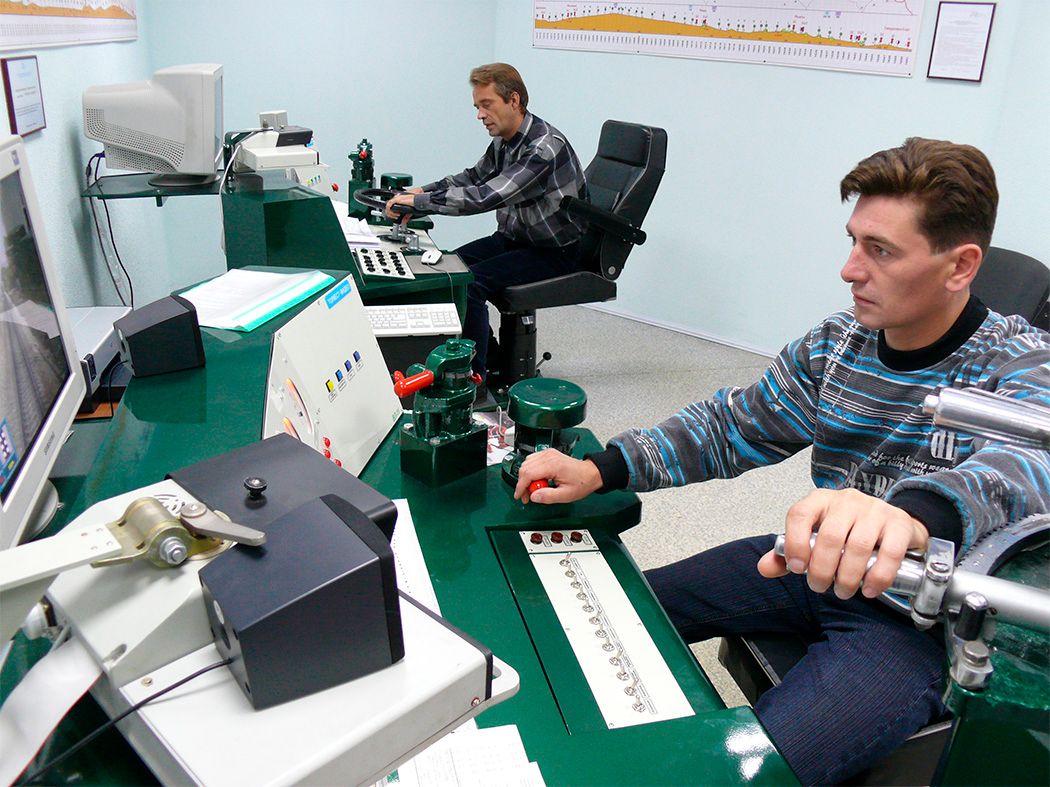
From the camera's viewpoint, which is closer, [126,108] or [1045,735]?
[1045,735]

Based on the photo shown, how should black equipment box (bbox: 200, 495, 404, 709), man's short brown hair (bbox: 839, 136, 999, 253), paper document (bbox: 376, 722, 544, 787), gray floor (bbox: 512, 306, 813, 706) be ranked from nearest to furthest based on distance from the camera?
black equipment box (bbox: 200, 495, 404, 709) → paper document (bbox: 376, 722, 544, 787) → man's short brown hair (bbox: 839, 136, 999, 253) → gray floor (bbox: 512, 306, 813, 706)

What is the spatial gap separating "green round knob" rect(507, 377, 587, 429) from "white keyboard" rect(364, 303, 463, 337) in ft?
2.83

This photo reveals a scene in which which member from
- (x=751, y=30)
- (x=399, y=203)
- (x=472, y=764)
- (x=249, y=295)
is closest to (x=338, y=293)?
(x=249, y=295)

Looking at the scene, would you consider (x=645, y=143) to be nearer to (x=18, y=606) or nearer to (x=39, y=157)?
(x=39, y=157)

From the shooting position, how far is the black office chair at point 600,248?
3213 mm

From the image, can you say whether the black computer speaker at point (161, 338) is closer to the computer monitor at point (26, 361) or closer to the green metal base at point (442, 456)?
the computer monitor at point (26, 361)

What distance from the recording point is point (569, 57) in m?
4.35

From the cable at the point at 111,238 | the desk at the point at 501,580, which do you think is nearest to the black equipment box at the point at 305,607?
the desk at the point at 501,580

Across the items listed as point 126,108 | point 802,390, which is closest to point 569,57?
point 126,108

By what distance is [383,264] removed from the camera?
266cm

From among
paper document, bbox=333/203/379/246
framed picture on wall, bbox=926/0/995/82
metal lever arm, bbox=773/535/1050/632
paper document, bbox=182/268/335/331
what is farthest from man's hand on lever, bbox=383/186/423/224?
metal lever arm, bbox=773/535/1050/632

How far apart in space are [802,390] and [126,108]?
232 cm

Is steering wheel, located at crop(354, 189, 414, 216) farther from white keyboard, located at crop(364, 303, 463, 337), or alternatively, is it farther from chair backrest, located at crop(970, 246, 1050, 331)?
chair backrest, located at crop(970, 246, 1050, 331)

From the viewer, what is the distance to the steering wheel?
3.02 meters
